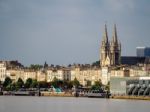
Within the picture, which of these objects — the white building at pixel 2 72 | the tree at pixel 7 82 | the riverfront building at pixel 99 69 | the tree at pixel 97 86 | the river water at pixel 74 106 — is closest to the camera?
the river water at pixel 74 106

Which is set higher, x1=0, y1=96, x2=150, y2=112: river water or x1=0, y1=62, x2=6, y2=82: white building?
x1=0, y1=62, x2=6, y2=82: white building

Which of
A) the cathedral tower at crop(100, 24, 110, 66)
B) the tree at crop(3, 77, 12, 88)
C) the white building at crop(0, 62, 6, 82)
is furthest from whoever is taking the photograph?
the white building at crop(0, 62, 6, 82)

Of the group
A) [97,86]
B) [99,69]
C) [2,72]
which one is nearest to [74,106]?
[97,86]

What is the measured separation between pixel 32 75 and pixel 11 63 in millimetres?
10358

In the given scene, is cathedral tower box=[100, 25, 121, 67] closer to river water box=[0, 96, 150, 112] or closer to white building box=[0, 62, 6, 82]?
white building box=[0, 62, 6, 82]

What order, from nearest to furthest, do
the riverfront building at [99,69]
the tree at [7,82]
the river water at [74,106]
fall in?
the river water at [74,106] < the tree at [7,82] < the riverfront building at [99,69]

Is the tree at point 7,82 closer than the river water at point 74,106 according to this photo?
No

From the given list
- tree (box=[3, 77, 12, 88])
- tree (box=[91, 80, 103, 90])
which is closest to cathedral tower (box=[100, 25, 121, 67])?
tree (box=[91, 80, 103, 90])

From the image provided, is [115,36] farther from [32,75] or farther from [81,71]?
[32,75]

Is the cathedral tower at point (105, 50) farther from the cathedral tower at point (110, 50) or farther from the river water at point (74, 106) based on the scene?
the river water at point (74, 106)

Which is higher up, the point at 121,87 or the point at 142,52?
the point at 142,52

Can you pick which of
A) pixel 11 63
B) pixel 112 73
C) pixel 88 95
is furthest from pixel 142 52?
pixel 88 95

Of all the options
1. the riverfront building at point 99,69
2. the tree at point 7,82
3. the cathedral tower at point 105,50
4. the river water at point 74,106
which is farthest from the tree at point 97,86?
the river water at point 74,106

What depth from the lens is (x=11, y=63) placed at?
15050cm
